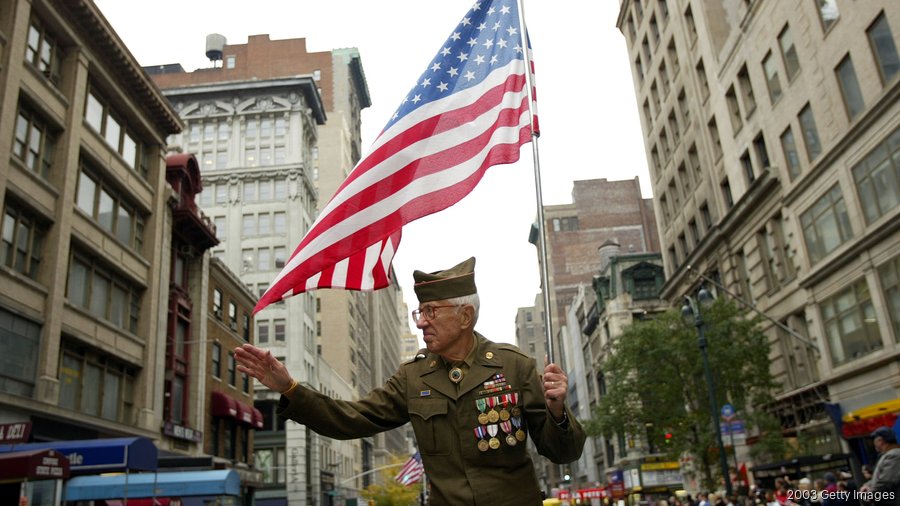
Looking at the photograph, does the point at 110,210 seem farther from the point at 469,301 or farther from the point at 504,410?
the point at 504,410

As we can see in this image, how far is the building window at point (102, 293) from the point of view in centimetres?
2609

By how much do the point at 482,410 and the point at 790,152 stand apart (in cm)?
2909

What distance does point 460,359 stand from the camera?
485 cm

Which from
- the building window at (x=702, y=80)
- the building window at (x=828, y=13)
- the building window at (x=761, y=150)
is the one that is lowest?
the building window at (x=761, y=150)

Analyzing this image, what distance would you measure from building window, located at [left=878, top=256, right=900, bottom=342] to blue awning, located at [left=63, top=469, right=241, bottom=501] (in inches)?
815

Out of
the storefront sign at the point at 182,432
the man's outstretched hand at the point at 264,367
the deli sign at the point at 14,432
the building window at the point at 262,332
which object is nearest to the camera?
the man's outstretched hand at the point at 264,367

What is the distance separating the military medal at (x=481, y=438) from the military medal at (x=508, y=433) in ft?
0.41

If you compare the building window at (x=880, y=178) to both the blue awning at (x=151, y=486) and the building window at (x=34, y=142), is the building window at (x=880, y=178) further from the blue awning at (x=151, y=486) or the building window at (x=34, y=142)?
the building window at (x=34, y=142)

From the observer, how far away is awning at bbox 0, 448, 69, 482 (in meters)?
13.5

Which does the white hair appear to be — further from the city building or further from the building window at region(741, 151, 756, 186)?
the building window at region(741, 151, 756, 186)

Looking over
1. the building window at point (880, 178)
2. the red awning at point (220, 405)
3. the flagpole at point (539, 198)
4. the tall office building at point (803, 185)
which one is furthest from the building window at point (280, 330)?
the flagpole at point (539, 198)

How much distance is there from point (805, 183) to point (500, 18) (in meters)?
23.8

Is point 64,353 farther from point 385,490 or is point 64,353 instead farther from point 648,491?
point 385,490

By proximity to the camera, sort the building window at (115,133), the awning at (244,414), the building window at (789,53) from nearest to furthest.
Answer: the building window at (789,53)
the building window at (115,133)
the awning at (244,414)
